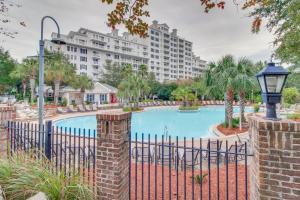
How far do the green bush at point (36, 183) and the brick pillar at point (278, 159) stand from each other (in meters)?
2.79

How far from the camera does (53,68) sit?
3344cm

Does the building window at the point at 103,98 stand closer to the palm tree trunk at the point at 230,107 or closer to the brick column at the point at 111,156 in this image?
the palm tree trunk at the point at 230,107

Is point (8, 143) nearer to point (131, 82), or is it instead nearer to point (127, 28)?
point (127, 28)

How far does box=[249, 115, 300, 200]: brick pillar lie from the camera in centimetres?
282

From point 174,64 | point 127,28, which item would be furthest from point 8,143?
point 174,64

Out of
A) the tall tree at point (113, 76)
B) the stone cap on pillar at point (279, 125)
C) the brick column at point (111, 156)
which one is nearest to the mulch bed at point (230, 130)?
Result: the brick column at point (111, 156)

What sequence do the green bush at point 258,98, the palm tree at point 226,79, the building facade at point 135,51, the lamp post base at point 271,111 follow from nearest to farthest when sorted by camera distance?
the lamp post base at point 271,111 → the palm tree at point 226,79 → the green bush at point 258,98 → the building facade at point 135,51

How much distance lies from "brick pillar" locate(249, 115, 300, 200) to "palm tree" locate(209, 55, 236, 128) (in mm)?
14071

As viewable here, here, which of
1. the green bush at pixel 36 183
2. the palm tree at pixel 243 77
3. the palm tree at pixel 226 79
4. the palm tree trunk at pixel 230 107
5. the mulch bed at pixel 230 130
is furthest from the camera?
the palm tree trunk at pixel 230 107

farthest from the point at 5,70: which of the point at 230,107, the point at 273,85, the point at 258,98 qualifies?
the point at 273,85

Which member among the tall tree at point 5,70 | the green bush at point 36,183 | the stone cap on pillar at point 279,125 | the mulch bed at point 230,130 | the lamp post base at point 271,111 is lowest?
→ the mulch bed at point 230,130

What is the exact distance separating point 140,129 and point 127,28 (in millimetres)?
18358

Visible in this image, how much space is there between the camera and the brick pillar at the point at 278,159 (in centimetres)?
282

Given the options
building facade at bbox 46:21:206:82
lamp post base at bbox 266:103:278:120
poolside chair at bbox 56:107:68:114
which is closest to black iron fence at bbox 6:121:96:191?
lamp post base at bbox 266:103:278:120
